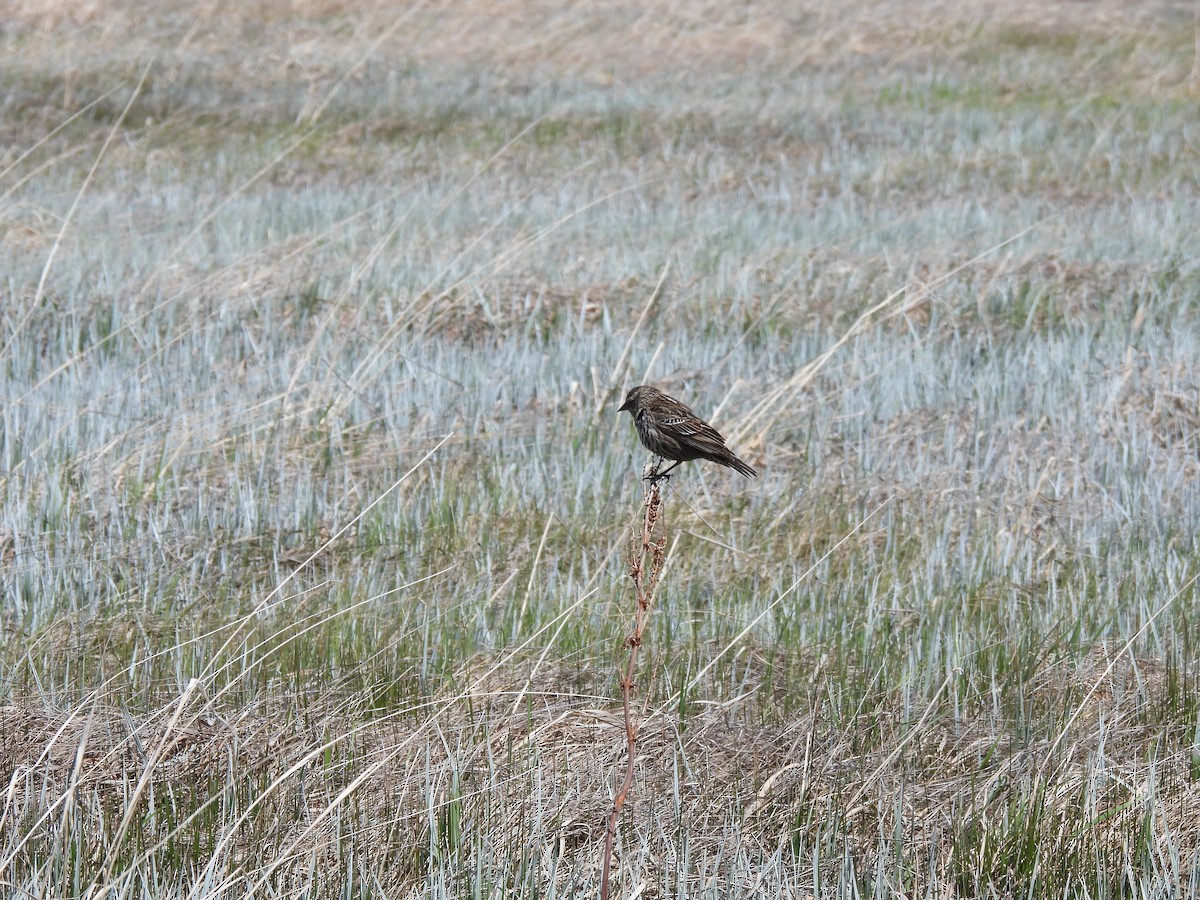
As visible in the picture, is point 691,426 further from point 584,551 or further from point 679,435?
point 584,551

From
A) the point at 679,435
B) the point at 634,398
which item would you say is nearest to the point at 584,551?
the point at 634,398

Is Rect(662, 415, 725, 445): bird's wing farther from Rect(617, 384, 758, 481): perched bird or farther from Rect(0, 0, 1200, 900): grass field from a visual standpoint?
Rect(0, 0, 1200, 900): grass field

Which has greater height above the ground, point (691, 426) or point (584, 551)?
point (691, 426)

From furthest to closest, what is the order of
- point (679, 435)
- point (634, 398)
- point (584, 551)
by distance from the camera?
point (584, 551), point (634, 398), point (679, 435)

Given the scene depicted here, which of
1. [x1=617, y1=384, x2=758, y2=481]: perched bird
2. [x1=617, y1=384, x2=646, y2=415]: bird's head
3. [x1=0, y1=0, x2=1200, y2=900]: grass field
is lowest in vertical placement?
[x1=0, y1=0, x2=1200, y2=900]: grass field

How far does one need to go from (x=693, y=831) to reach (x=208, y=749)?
3.30 feet

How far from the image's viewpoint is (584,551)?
4.05m

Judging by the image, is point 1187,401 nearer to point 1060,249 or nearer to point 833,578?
point 833,578

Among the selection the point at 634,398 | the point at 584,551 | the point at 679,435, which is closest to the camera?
the point at 679,435

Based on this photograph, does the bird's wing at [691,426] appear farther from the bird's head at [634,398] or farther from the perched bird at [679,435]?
the bird's head at [634,398]

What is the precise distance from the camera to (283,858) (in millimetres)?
2400

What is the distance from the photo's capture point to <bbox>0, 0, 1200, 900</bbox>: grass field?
8.91 ft

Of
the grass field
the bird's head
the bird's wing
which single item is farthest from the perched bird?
the grass field

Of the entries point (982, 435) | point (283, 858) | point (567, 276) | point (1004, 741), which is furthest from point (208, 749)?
point (567, 276)
